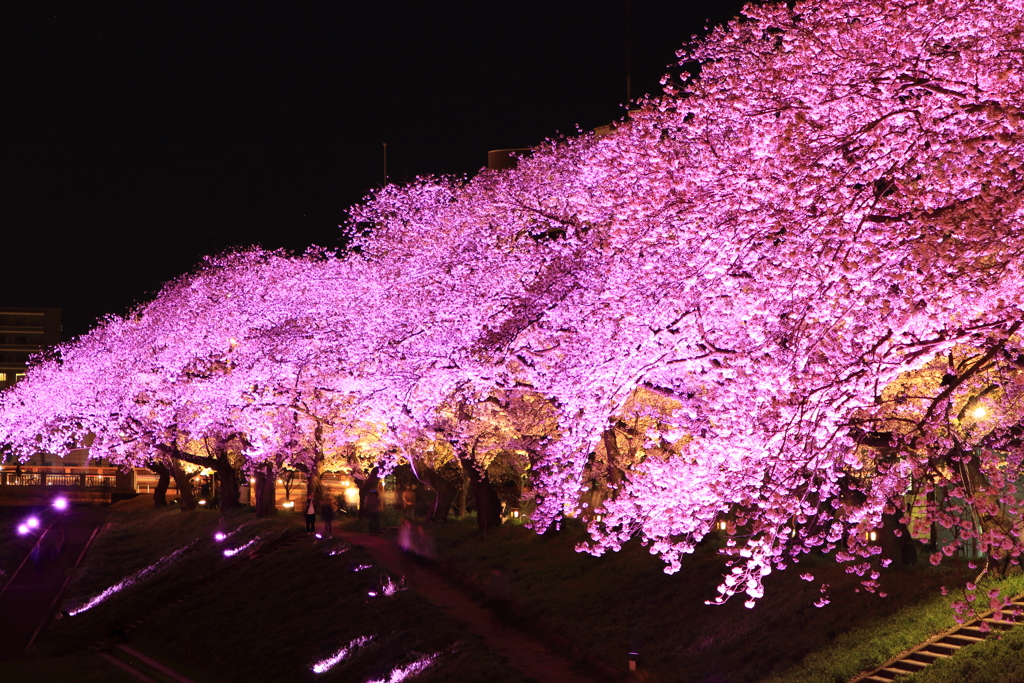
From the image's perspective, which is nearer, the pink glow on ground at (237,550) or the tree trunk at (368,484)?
the pink glow on ground at (237,550)

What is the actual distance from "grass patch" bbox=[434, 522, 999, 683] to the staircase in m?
0.21

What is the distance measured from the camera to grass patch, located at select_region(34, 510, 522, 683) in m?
21.1

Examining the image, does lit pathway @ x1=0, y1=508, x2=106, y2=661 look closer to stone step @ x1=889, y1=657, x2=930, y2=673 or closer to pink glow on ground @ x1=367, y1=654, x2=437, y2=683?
pink glow on ground @ x1=367, y1=654, x2=437, y2=683

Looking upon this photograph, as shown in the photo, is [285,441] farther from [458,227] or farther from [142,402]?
[458,227]

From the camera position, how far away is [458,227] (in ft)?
87.1

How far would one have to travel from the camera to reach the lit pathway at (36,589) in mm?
30531

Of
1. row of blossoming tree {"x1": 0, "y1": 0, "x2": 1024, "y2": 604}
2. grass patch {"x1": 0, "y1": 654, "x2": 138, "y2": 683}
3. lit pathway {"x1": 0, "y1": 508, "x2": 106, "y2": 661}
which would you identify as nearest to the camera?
row of blossoming tree {"x1": 0, "y1": 0, "x2": 1024, "y2": 604}

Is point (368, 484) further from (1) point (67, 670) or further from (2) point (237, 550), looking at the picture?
(1) point (67, 670)

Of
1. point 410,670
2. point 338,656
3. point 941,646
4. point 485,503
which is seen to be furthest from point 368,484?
point 941,646

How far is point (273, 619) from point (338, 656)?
16.1ft

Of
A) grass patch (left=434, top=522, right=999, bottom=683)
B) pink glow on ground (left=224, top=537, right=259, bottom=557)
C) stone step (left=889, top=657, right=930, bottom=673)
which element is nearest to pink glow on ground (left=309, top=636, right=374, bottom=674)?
grass patch (left=434, top=522, right=999, bottom=683)

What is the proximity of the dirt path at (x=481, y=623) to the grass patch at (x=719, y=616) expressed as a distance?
0.63 m

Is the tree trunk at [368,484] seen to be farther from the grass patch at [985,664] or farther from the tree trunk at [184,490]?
the grass patch at [985,664]

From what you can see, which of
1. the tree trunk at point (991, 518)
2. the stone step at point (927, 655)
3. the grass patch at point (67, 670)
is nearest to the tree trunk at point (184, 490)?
the grass patch at point (67, 670)
